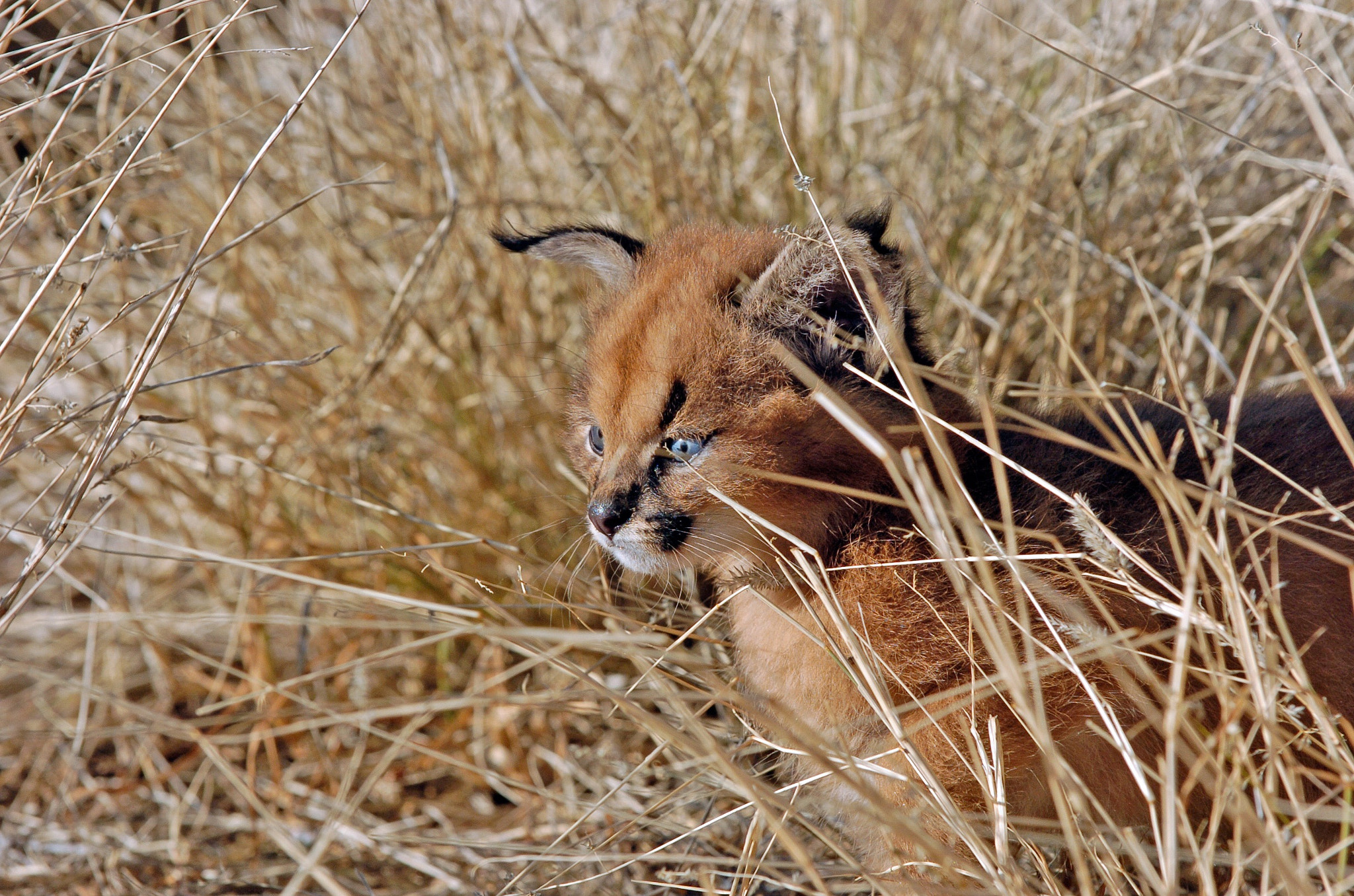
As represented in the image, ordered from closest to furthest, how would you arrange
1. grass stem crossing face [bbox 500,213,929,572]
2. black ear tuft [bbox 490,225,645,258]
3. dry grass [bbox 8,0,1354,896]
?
grass stem crossing face [bbox 500,213,929,572] < black ear tuft [bbox 490,225,645,258] < dry grass [bbox 8,0,1354,896]

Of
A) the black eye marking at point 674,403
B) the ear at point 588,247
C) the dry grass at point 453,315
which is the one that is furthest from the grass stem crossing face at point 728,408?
the dry grass at point 453,315

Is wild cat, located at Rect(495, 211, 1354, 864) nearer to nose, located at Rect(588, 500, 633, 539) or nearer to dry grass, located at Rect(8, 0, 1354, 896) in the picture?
nose, located at Rect(588, 500, 633, 539)

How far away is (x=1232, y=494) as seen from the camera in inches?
71.4

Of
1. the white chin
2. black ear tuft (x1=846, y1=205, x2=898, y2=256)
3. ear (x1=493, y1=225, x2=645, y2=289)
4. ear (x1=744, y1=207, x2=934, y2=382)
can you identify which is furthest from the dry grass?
black ear tuft (x1=846, y1=205, x2=898, y2=256)

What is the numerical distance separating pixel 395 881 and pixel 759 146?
2715 mm

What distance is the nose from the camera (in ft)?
6.79

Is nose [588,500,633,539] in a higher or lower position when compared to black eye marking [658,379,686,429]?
lower

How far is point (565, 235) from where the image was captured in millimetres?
2332

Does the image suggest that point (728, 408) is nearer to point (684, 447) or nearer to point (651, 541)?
point (684, 447)

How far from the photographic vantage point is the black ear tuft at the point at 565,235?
2326 millimetres

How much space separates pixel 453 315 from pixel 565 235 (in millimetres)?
1214

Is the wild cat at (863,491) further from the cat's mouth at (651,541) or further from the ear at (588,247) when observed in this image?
the ear at (588,247)

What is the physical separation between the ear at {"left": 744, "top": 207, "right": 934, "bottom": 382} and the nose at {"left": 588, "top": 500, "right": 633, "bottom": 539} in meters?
0.47

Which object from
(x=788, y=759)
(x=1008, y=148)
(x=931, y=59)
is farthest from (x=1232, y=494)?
(x=931, y=59)
